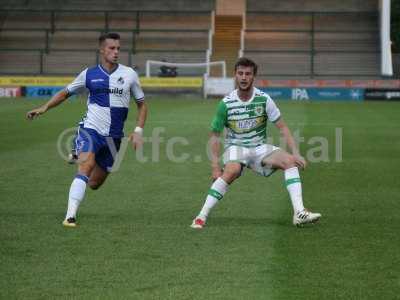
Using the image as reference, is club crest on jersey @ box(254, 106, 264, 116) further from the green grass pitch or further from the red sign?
the red sign

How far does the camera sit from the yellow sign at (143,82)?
166 feet

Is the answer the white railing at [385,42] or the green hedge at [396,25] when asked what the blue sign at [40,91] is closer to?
the white railing at [385,42]

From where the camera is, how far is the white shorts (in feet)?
37.3

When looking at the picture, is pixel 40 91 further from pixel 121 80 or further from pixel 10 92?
pixel 121 80

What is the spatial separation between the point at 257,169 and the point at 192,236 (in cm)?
146

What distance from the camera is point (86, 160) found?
11.6 m

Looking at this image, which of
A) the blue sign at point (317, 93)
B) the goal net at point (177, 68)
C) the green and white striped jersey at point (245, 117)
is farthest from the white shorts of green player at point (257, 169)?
the goal net at point (177, 68)

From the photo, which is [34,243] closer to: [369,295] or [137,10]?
[369,295]

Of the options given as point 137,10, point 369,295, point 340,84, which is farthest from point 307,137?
point 137,10

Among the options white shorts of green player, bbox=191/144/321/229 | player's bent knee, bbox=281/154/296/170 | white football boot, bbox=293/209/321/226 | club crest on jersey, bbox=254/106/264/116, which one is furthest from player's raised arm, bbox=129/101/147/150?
white football boot, bbox=293/209/321/226

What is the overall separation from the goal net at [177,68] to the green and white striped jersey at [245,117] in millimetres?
42067

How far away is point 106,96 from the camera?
465 inches

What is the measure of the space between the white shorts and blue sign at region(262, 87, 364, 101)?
38.5 m

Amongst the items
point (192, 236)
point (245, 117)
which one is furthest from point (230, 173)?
point (192, 236)
